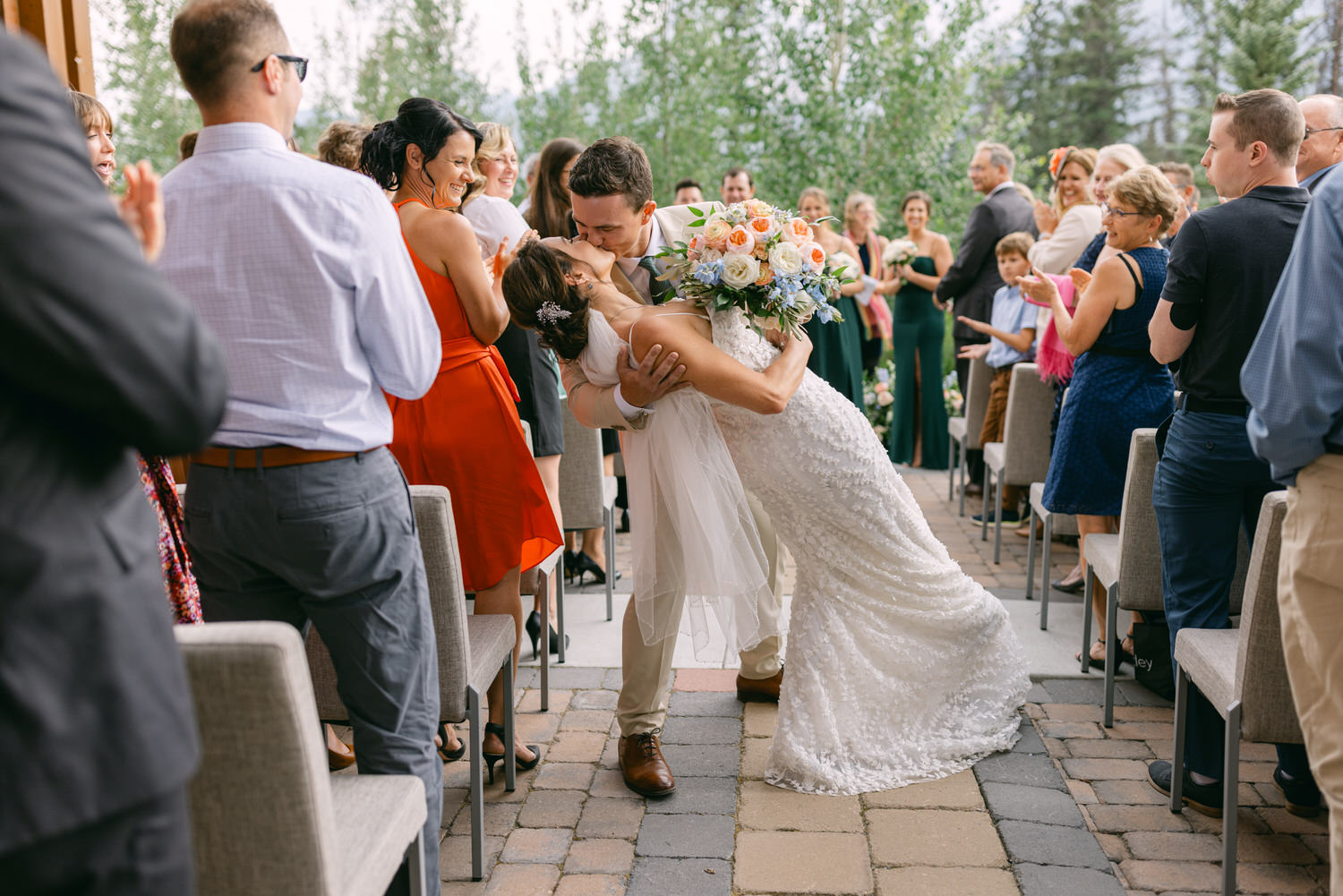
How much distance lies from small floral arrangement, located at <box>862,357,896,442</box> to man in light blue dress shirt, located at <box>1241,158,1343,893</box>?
20.7 feet

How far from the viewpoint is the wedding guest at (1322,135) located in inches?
131

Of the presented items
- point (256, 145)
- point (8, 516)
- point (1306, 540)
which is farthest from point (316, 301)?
point (1306, 540)

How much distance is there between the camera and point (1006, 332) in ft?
20.2

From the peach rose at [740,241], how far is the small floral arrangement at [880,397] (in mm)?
5582

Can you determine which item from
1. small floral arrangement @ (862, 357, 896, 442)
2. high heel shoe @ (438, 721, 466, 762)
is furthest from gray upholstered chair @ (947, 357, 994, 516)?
high heel shoe @ (438, 721, 466, 762)

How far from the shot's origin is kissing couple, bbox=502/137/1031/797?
2.92 metres

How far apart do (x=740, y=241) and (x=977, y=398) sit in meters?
3.98

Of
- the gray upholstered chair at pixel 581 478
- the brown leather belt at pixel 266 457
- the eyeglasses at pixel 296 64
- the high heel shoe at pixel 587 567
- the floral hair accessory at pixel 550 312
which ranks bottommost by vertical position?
the high heel shoe at pixel 587 567

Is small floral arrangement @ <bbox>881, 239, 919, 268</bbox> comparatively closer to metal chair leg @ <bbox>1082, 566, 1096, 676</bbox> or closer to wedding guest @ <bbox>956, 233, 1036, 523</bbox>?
wedding guest @ <bbox>956, 233, 1036, 523</bbox>

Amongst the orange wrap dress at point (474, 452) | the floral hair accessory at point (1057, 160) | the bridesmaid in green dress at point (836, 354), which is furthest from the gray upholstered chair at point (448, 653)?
the floral hair accessory at point (1057, 160)

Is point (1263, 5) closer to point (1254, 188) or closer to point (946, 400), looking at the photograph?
point (946, 400)

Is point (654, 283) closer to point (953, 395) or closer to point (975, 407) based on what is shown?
point (975, 407)

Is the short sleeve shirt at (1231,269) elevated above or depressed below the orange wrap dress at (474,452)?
above

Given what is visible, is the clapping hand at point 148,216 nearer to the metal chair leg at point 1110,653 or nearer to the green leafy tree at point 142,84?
the metal chair leg at point 1110,653
